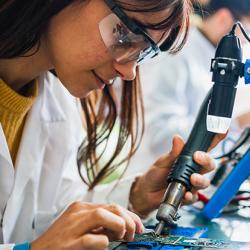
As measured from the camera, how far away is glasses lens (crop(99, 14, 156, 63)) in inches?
35.2

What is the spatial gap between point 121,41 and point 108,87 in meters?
0.36

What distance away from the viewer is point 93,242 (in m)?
0.71

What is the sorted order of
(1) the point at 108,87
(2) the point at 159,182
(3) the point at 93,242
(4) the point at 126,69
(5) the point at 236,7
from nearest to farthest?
(3) the point at 93,242, (4) the point at 126,69, (2) the point at 159,182, (1) the point at 108,87, (5) the point at 236,7

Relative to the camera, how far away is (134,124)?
1298 millimetres

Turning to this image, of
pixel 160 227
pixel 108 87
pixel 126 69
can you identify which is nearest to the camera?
pixel 160 227

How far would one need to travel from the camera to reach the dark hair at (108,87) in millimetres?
910

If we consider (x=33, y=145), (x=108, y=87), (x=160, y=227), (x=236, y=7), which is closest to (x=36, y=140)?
(x=33, y=145)

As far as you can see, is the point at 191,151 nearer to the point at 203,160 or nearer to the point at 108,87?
the point at 203,160

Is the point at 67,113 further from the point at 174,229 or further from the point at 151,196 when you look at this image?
the point at 174,229

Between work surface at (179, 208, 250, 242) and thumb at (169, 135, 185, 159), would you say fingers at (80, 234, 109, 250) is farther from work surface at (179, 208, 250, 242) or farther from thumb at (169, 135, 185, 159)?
thumb at (169, 135, 185, 159)

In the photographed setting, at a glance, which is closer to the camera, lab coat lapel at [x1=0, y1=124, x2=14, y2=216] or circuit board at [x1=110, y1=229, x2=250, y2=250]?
circuit board at [x1=110, y1=229, x2=250, y2=250]

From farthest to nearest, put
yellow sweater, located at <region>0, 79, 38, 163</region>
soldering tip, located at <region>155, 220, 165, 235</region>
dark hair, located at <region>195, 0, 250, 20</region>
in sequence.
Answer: dark hair, located at <region>195, 0, 250, 20</region> < yellow sweater, located at <region>0, 79, 38, 163</region> < soldering tip, located at <region>155, 220, 165, 235</region>

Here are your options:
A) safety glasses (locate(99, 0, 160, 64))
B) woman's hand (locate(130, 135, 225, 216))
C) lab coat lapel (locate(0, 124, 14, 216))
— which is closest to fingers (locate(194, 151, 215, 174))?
woman's hand (locate(130, 135, 225, 216))

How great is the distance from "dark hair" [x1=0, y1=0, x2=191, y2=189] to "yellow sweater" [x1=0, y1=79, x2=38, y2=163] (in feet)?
0.38
